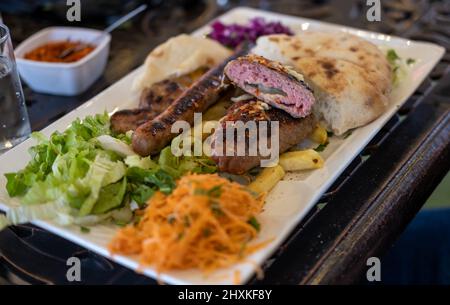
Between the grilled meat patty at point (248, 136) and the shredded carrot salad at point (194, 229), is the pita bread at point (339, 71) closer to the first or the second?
the grilled meat patty at point (248, 136)

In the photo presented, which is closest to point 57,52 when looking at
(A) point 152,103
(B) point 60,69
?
(B) point 60,69

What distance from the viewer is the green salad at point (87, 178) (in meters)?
1.69

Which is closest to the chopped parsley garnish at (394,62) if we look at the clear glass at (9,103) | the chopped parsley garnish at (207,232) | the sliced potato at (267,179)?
the sliced potato at (267,179)

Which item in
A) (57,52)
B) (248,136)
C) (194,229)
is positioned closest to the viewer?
(194,229)

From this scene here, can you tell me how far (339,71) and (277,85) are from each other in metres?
0.31

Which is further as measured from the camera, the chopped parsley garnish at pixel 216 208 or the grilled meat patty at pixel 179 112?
the grilled meat patty at pixel 179 112

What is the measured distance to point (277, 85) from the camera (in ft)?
6.51

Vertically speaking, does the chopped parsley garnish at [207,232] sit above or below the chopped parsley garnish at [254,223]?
above

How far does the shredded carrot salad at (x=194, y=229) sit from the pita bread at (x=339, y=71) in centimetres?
63

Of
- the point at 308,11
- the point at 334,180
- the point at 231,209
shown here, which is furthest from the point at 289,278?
the point at 308,11

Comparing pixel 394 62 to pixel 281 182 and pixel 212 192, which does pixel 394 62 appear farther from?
pixel 212 192

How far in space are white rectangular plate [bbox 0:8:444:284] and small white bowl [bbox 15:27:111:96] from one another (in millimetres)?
221

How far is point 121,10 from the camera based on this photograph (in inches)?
129

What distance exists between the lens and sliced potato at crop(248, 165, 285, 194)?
1.82 m
